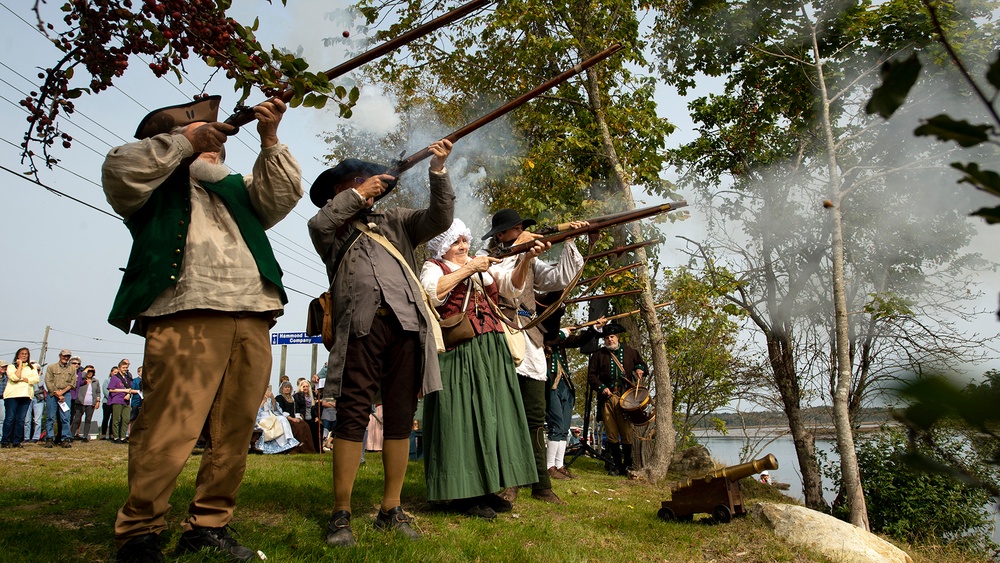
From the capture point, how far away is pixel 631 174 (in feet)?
34.0

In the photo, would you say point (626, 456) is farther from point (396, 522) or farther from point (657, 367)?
point (396, 522)

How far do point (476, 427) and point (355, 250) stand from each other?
58.3 inches

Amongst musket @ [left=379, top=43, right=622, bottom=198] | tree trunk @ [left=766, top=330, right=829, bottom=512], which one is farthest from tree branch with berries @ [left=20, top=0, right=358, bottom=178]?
tree trunk @ [left=766, top=330, right=829, bottom=512]

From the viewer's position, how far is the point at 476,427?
181 inches

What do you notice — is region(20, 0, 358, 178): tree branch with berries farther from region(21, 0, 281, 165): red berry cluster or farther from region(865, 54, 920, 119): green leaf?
region(865, 54, 920, 119): green leaf

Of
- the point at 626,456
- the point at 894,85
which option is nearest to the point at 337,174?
the point at 894,85

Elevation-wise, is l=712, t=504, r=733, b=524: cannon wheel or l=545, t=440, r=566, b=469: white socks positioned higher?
l=545, t=440, r=566, b=469: white socks

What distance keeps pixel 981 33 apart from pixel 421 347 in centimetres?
762

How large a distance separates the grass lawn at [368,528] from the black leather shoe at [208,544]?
0.07m

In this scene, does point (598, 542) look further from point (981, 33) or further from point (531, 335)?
point (981, 33)

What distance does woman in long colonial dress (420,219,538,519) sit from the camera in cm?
448

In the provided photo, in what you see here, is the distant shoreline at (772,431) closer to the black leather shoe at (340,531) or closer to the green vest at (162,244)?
the black leather shoe at (340,531)

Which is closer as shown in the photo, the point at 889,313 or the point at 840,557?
the point at 840,557

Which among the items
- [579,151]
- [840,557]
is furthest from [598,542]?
[579,151]
